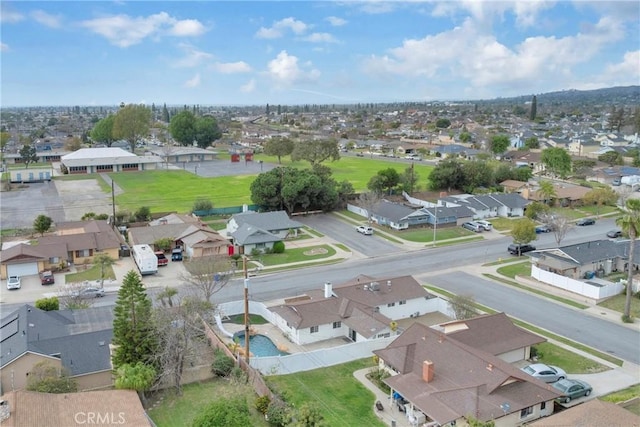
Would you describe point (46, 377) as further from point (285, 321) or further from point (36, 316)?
point (285, 321)

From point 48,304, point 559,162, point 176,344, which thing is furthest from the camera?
point 559,162

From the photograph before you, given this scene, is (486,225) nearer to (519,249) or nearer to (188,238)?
(519,249)

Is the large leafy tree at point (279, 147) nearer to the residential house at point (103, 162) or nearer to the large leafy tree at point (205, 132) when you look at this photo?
the residential house at point (103, 162)

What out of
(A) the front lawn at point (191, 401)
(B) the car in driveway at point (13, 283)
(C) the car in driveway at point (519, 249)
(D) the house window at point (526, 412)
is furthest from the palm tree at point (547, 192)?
(B) the car in driveway at point (13, 283)

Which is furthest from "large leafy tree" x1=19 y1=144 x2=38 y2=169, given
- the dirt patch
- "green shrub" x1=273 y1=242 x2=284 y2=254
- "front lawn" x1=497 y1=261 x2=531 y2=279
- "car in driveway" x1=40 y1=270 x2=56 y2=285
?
"front lawn" x1=497 y1=261 x2=531 y2=279

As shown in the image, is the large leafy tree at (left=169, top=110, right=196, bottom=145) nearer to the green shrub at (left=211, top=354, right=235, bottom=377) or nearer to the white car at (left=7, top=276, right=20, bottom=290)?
the white car at (left=7, top=276, right=20, bottom=290)

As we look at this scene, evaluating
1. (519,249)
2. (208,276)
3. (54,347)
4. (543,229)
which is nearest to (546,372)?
(208,276)

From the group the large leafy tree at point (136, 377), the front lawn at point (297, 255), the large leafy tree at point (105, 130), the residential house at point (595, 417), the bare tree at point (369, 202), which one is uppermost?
the large leafy tree at point (105, 130)
